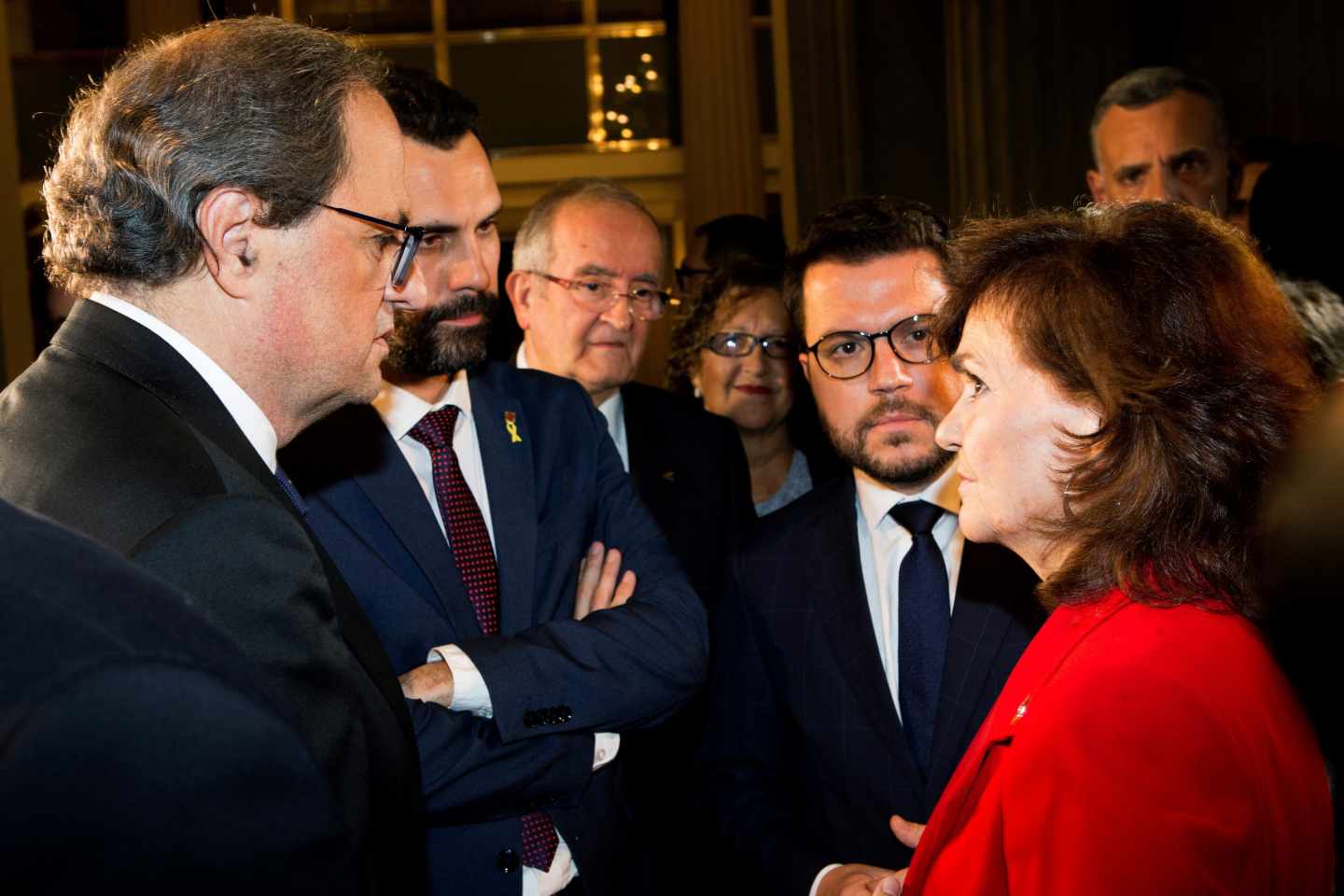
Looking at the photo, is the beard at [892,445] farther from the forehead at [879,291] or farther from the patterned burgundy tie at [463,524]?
the patterned burgundy tie at [463,524]

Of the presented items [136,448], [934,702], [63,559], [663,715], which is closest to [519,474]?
[663,715]

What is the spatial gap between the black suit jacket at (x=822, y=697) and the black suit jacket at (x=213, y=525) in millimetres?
929

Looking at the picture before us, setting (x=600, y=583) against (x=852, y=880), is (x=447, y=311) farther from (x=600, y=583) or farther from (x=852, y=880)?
(x=852, y=880)

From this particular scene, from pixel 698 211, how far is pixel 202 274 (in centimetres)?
767

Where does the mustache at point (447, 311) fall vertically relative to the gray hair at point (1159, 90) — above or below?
below

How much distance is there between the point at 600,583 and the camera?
85.7 inches

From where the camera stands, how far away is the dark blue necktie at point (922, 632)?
2035mm

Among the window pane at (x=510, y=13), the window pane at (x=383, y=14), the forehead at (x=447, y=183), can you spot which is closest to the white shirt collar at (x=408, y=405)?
the forehead at (x=447, y=183)

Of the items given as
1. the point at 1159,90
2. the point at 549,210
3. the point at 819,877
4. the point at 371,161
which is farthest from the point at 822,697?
the point at 1159,90

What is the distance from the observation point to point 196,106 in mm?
1327

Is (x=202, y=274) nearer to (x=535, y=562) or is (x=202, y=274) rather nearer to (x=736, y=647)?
(x=535, y=562)

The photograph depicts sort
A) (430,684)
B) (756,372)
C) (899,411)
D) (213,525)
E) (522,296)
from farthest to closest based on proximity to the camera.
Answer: (756,372) < (522,296) < (899,411) < (430,684) < (213,525)

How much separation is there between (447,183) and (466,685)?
1019mm

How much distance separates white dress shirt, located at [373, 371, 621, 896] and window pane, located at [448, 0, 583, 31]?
7.99 meters
